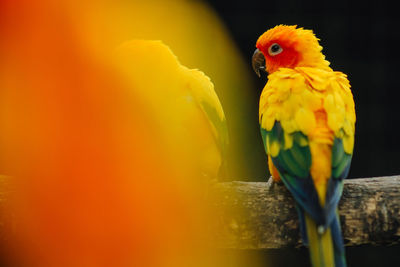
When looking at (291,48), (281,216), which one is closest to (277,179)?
(281,216)

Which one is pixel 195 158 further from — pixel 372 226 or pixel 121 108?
pixel 372 226

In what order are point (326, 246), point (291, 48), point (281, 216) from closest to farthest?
point (326, 246) → point (281, 216) → point (291, 48)

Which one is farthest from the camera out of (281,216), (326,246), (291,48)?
(291,48)

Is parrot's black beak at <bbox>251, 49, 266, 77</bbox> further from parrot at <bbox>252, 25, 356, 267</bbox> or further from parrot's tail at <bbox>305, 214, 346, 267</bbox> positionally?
parrot's tail at <bbox>305, 214, 346, 267</bbox>

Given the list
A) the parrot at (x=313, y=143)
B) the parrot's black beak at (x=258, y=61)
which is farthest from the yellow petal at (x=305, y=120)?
the parrot's black beak at (x=258, y=61)

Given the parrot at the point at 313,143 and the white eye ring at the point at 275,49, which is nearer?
the parrot at the point at 313,143

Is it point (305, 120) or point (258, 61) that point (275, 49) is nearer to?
point (258, 61)

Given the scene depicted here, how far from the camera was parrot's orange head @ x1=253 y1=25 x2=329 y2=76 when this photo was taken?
1155mm

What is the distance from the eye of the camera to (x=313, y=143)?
3.14 feet

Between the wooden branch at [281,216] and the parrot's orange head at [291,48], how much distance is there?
0.29 metres

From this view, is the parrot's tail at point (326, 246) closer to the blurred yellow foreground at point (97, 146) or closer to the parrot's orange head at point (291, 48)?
the blurred yellow foreground at point (97, 146)

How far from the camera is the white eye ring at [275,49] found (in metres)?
1.17

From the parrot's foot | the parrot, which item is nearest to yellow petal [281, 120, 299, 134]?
the parrot

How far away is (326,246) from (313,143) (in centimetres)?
18
